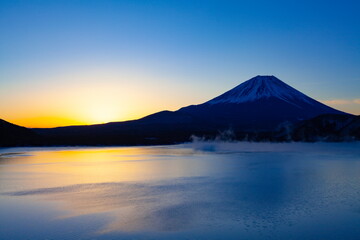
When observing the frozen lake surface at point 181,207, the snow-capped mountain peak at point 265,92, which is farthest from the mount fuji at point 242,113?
the frozen lake surface at point 181,207

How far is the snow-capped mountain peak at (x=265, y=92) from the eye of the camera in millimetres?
180363

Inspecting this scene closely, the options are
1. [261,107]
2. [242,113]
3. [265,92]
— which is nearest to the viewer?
[242,113]

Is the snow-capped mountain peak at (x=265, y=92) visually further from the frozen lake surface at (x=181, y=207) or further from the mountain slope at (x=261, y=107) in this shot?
the frozen lake surface at (x=181, y=207)

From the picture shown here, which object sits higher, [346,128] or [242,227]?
[346,128]

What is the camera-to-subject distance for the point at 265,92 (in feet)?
609

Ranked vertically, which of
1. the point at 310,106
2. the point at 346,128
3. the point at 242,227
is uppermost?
the point at 310,106

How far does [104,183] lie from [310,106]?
158809 millimetres

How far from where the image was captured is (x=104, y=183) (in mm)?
18859

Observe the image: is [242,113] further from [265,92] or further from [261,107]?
[265,92]

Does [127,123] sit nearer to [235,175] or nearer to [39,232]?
[235,175]

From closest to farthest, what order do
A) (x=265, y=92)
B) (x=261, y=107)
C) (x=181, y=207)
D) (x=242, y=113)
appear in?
(x=181, y=207) → (x=242, y=113) → (x=261, y=107) → (x=265, y=92)

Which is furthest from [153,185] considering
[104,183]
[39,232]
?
[39,232]

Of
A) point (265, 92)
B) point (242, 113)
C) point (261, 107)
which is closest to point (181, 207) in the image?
point (242, 113)

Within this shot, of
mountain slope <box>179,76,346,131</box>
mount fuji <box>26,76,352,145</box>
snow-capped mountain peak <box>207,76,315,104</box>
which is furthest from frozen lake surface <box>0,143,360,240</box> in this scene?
snow-capped mountain peak <box>207,76,315,104</box>
